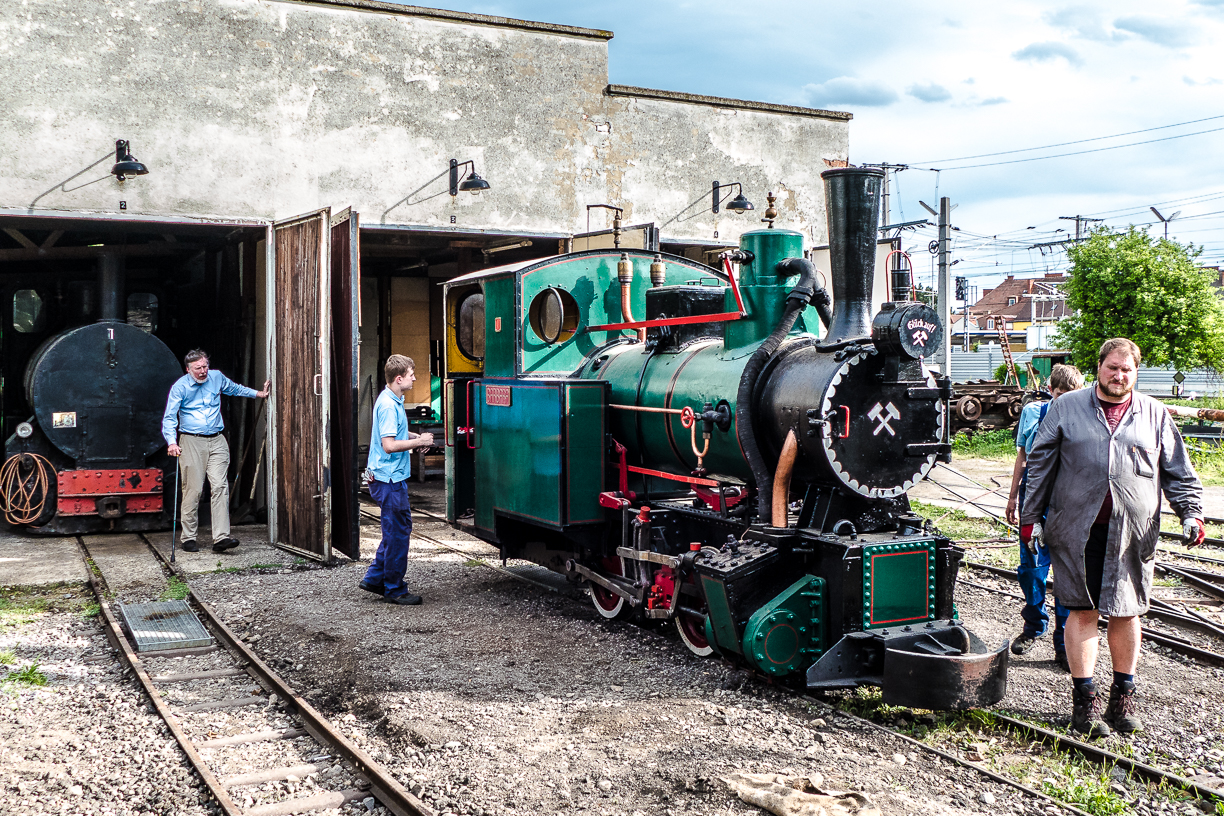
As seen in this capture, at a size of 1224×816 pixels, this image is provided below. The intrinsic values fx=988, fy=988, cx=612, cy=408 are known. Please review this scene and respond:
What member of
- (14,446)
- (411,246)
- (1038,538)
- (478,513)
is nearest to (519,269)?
(478,513)

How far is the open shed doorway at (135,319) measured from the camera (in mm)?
9383

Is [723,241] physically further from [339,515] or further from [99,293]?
[99,293]

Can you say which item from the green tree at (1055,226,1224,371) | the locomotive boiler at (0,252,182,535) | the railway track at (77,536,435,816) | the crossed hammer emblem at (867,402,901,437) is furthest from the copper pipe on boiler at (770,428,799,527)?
the green tree at (1055,226,1224,371)

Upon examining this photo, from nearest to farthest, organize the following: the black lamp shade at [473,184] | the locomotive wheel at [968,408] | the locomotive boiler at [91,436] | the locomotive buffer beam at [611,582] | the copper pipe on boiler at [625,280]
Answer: the locomotive buffer beam at [611,582] → the copper pipe on boiler at [625,280] → the locomotive boiler at [91,436] → the black lamp shade at [473,184] → the locomotive wheel at [968,408]

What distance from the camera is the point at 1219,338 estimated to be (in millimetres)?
19344

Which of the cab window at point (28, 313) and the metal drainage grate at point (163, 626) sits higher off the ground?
the cab window at point (28, 313)

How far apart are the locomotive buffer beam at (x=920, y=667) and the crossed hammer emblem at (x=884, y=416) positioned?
35.3 inches

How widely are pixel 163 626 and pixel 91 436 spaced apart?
160 inches

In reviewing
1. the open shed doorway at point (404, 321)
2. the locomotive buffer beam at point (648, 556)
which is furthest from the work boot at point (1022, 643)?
the open shed doorway at point (404, 321)

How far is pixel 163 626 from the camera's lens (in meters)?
6.07

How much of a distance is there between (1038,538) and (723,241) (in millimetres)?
7808

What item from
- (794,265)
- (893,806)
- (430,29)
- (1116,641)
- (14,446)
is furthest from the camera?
(430,29)

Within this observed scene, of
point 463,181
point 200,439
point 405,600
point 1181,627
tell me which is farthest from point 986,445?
point 200,439

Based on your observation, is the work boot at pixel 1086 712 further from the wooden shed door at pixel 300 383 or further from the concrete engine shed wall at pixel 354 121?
the concrete engine shed wall at pixel 354 121
